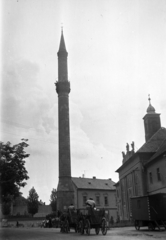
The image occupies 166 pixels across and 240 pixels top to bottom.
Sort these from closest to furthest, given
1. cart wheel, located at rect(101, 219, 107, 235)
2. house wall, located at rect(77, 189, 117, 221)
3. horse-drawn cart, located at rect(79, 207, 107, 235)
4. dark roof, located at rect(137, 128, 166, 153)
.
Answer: cart wheel, located at rect(101, 219, 107, 235) < horse-drawn cart, located at rect(79, 207, 107, 235) < dark roof, located at rect(137, 128, 166, 153) < house wall, located at rect(77, 189, 117, 221)

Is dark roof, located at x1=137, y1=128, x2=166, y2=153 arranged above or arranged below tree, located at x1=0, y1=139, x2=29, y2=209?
above

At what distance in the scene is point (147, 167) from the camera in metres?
33.2

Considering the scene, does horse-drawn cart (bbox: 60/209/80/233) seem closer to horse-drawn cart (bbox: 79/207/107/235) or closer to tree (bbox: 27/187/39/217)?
horse-drawn cart (bbox: 79/207/107/235)

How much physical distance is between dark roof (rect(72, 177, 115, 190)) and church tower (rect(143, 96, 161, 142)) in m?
20.8

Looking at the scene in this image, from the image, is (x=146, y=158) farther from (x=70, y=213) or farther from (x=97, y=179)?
(x=97, y=179)

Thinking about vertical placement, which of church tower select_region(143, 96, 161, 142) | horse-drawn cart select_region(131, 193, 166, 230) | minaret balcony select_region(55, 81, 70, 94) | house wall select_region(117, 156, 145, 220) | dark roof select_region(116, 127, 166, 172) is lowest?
horse-drawn cart select_region(131, 193, 166, 230)

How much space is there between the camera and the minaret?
36625mm

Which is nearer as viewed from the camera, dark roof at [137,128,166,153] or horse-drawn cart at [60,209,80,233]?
horse-drawn cart at [60,209,80,233]

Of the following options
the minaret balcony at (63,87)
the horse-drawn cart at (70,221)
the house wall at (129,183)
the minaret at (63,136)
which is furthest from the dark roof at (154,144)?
the horse-drawn cart at (70,221)

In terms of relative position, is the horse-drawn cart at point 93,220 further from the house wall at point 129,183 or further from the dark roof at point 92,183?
the dark roof at point 92,183

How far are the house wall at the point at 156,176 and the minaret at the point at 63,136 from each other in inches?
403

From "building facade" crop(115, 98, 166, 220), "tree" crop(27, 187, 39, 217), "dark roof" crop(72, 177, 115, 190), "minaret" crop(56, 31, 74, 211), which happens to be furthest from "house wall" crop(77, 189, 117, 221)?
"minaret" crop(56, 31, 74, 211)

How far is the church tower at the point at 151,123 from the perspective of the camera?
41.0 metres

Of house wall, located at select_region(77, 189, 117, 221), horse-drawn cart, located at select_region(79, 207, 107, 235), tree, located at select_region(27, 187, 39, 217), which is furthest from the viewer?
tree, located at select_region(27, 187, 39, 217)
